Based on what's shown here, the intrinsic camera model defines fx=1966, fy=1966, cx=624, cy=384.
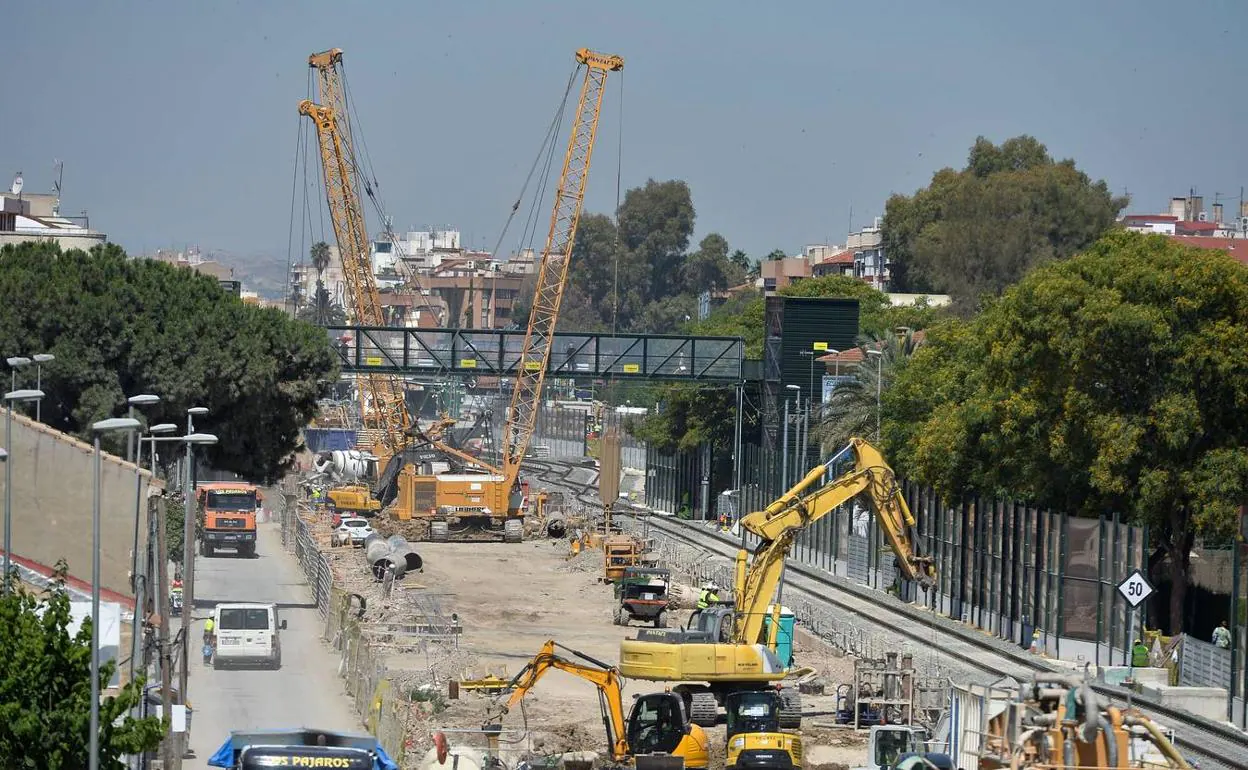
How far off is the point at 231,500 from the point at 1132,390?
40781 mm

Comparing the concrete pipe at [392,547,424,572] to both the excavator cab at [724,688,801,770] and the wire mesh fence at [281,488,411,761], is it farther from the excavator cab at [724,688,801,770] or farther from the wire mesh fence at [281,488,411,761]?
the excavator cab at [724,688,801,770]

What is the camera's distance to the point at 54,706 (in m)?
22.8

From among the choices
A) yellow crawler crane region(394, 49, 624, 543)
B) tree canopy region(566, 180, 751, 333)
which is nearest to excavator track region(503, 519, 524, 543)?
yellow crawler crane region(394, 49, 624, 543)

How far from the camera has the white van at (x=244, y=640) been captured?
151 ft

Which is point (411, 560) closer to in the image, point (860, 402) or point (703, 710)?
point (860, 402)

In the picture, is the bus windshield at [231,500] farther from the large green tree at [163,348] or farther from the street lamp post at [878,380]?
the street lamp post at [878,380]

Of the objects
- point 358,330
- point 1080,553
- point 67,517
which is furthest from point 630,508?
point 67,517

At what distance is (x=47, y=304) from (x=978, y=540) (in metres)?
30.0

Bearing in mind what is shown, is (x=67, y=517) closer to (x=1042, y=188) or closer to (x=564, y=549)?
(x=564, y=549)

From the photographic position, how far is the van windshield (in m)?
46.0

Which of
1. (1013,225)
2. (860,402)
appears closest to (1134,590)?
(860,402)

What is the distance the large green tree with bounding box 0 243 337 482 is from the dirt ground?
6.37m

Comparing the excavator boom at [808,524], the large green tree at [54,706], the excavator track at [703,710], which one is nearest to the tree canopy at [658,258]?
the excavator boom at [808,524]

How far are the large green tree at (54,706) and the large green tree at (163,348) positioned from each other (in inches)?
1488
